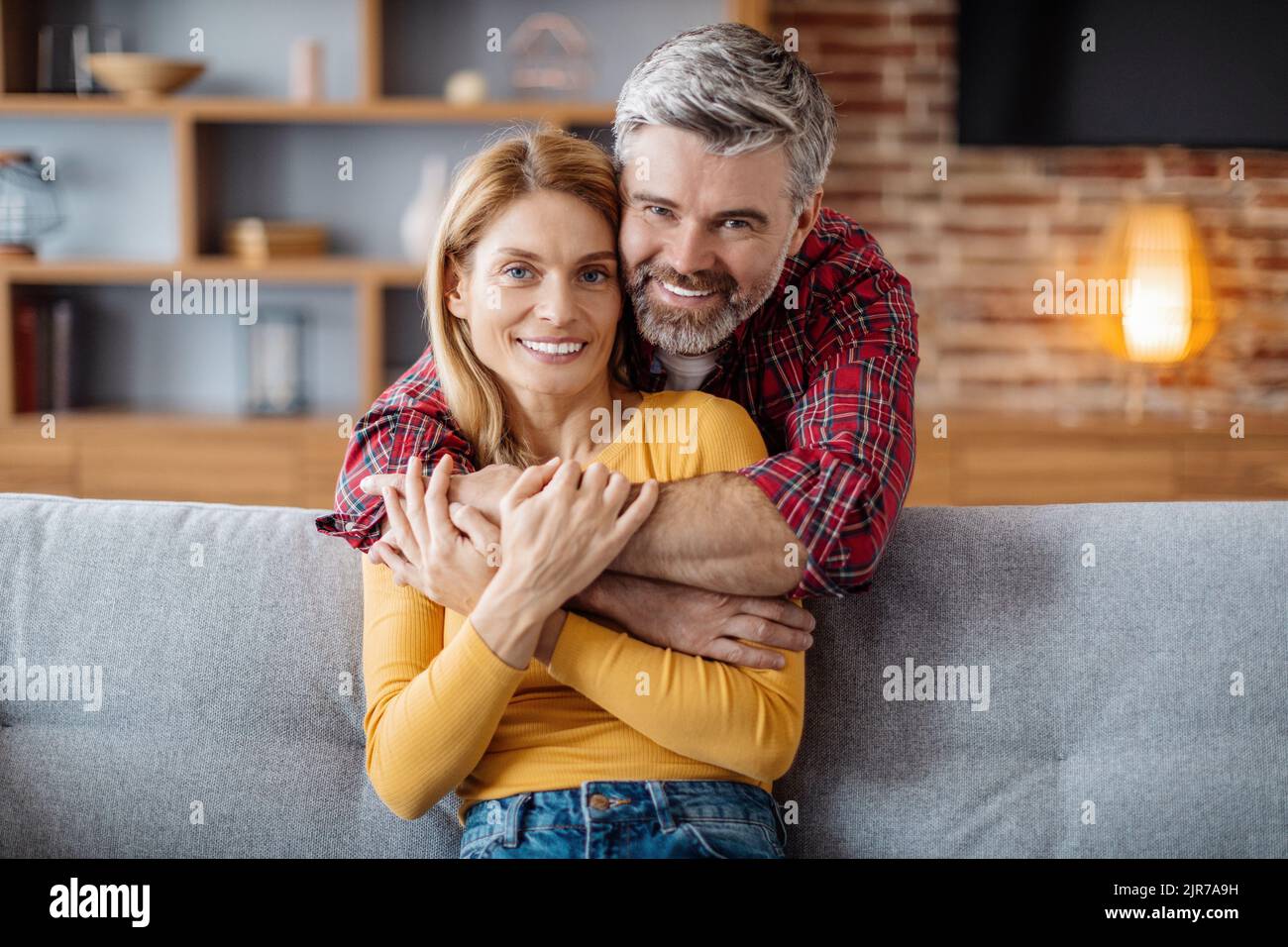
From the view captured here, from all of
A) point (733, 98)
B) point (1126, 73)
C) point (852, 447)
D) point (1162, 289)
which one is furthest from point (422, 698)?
point (1126, 73)

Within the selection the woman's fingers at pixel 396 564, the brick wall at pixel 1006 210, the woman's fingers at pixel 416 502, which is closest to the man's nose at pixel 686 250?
the woman's fingers at pixel 416 502

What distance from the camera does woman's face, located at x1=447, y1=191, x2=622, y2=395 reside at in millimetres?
1358

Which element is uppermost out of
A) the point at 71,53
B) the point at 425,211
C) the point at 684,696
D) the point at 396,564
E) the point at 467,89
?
the point at 71,53

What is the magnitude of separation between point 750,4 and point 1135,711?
2259mm

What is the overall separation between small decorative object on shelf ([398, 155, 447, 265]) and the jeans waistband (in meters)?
2.30

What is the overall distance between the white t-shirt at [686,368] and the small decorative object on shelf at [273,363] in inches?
85.2

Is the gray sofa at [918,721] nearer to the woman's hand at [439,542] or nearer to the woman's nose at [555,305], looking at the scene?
the woman's hand at [439,542]

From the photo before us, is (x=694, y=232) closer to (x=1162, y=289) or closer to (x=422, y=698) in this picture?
(x=422, y=698)

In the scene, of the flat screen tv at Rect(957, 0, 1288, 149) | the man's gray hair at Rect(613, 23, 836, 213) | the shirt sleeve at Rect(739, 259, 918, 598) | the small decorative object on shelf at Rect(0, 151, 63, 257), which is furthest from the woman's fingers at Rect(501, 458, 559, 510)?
the small decorative object on shelf at Rect(0, 151, 63, 257)

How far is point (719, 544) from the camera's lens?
4.09 feet

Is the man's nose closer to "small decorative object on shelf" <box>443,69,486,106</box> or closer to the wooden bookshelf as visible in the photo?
the wooden bookshelf

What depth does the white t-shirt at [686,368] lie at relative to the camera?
5.01 ft

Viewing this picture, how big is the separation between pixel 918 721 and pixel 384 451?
695 millimetres
